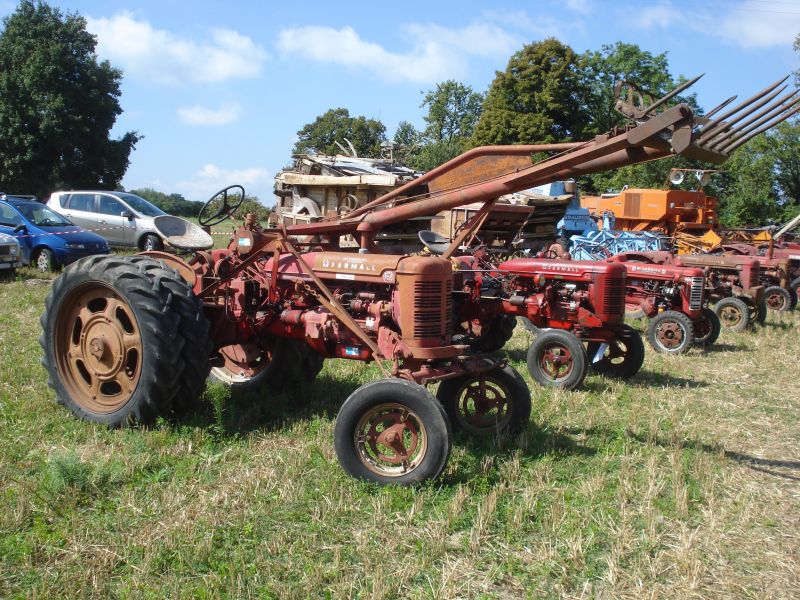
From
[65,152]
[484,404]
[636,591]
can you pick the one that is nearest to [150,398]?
[484,404]

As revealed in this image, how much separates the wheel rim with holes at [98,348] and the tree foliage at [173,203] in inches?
1134

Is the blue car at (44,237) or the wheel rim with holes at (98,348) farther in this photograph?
the blue car at (44,237)

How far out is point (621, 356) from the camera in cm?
741

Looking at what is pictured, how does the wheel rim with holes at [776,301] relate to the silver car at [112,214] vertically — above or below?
below

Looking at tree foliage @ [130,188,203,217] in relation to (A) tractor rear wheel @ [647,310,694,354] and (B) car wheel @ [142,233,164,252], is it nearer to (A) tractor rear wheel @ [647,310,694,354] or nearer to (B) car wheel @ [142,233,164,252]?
(B) car wheel @ [142,233,164,252]

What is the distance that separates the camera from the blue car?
1208 cm

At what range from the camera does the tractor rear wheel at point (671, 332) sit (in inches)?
337

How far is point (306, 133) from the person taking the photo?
54125mm

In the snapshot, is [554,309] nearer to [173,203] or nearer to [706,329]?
[706,329]

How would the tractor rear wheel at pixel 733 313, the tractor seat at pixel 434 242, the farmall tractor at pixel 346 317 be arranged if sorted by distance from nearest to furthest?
the farmall tractor at pixel 346 317 < the tractor seat at pixel 434 242 < the tractor rear wheel at pixel 733 313

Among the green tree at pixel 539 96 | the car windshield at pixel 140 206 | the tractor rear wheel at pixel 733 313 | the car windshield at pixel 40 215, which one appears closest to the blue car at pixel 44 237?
the car windshield at pixel 40 215

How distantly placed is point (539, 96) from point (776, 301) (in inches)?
915

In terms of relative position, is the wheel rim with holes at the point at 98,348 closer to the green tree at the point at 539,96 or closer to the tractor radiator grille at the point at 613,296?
the tractor radiator grille at the point at 613,296

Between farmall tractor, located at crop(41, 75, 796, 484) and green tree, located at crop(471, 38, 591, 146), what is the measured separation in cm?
2948
